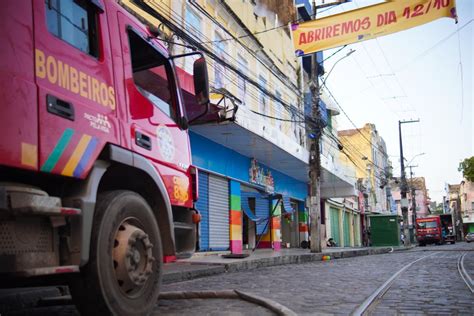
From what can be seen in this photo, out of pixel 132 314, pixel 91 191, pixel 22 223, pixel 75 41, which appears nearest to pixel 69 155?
pixel 91 191

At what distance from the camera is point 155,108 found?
4531 mm

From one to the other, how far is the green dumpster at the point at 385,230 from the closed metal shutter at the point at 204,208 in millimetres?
22037

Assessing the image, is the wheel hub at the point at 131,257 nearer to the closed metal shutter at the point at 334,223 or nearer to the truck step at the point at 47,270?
the truck step at the point at 47,270

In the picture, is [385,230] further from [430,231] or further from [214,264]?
[214,264]

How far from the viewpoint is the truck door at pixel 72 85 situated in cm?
303

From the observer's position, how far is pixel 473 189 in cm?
7662

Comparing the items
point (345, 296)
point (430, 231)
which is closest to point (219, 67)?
point (345, 296)

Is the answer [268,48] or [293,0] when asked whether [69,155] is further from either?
[293,0]

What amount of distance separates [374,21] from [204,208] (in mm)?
8181

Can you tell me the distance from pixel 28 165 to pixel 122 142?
3.44 feet

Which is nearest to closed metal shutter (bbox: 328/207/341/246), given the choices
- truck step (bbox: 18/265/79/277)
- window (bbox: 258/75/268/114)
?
window (bbox: 258/75/268/114)

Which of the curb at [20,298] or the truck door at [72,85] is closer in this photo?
the truck door at [72,85]

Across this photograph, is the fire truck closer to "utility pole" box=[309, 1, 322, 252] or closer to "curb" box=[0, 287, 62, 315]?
"curb" box=[0, 287, 62, 315]

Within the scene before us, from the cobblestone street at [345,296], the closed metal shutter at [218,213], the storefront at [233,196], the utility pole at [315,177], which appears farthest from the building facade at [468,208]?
the cobblestone street at [345,296]
